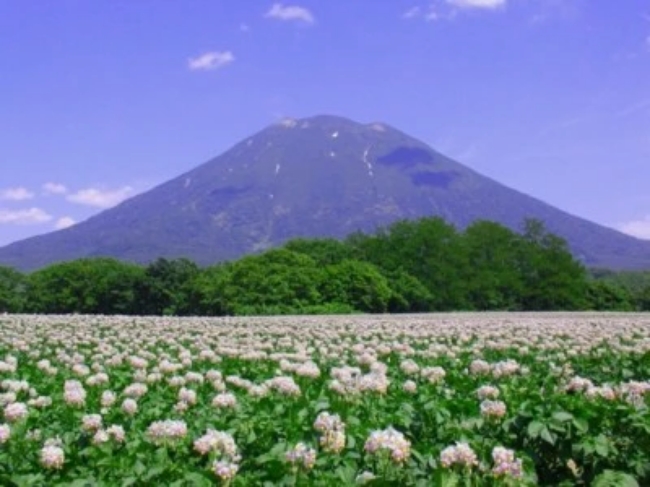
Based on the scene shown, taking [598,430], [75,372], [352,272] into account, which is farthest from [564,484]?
[352,272]

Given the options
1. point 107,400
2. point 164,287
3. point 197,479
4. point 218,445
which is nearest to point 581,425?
point 218,445

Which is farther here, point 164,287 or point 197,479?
point 164,287

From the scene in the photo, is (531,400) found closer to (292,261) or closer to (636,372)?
(636,372)

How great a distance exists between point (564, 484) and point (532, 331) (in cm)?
1426

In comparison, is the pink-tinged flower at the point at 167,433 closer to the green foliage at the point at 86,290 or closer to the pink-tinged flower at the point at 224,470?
the pink-tinged flower at the point at 224,470

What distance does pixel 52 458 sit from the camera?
608cm

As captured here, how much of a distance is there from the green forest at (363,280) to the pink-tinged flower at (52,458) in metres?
48.1

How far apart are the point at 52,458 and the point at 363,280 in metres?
56.9

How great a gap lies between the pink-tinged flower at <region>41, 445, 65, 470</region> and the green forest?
48144 millimetres

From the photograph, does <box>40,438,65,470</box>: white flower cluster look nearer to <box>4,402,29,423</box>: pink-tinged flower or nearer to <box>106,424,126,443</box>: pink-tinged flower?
<box>106,424,126,443</box>: pink-tinged flower

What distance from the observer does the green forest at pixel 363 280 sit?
2438 inches

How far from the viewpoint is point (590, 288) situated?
95688 millimetres

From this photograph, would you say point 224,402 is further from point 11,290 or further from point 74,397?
point 11,290

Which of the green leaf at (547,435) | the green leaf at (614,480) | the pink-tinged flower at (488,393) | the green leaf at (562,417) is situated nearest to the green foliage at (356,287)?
the pink-tinged flower at (488,393)
